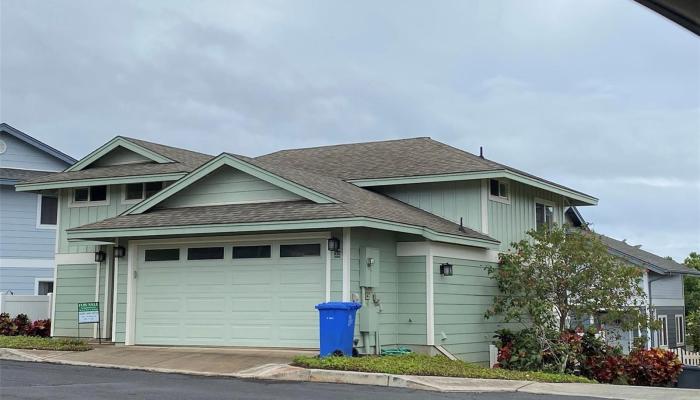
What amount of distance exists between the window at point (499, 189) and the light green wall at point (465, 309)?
5.80 feet

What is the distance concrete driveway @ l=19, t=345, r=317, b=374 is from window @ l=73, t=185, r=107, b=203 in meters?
5.18

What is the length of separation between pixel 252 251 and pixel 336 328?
10.5 feet

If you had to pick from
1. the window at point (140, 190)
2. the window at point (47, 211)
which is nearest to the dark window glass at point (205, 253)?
the window at point (140, 190)

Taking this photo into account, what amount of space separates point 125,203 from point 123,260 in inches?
110

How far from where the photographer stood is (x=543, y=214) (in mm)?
22094

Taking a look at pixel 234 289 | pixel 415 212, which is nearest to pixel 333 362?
pixel 234 289

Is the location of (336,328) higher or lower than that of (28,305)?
lower

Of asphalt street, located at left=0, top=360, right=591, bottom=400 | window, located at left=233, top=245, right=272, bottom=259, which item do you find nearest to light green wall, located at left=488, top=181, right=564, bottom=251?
window, located at left=233, top=245, right=272, bottom=259

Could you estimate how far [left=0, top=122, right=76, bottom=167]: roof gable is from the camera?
26719 mm

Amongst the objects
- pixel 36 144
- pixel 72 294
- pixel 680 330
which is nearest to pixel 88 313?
pixel 72 294

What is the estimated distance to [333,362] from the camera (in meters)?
13.3

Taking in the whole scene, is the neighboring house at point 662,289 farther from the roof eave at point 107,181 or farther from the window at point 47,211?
the window at point 47,211

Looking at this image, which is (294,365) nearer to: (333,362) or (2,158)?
(333,362)

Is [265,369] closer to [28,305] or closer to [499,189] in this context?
[499,189]
